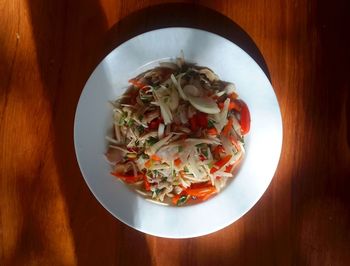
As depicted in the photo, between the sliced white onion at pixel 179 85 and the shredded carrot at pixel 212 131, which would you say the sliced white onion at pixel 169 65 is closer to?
the sliced white onion at pixel 179 85

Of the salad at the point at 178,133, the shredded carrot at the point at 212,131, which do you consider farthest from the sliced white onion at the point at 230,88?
the shredded carrot at the point at 212,131

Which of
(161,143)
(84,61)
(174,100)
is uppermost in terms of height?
(84,61)

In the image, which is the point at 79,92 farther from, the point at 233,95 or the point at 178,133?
the point at 233,95

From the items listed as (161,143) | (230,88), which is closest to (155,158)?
(161,143)

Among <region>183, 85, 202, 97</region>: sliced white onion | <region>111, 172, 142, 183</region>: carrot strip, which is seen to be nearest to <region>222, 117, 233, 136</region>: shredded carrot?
<region>183, 85, 202, 97</region>: sliced white onion

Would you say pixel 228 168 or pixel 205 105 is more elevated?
pixel 205 105

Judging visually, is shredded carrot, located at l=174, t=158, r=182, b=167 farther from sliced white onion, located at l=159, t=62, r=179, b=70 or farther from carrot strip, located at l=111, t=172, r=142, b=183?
sliced white onion, located at l=159, t=62, r=179, b=70
